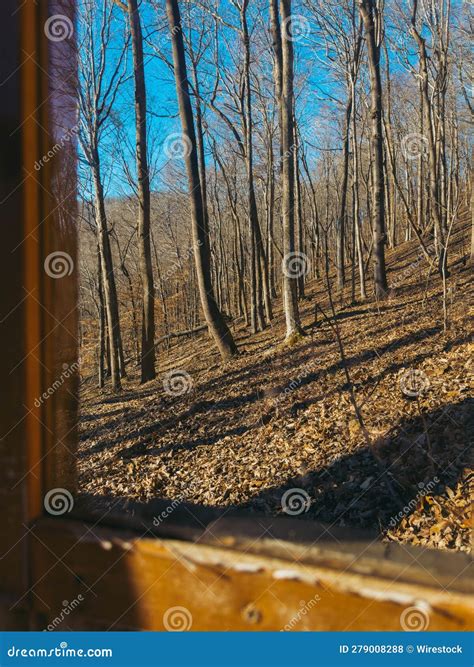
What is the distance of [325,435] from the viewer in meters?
3.74

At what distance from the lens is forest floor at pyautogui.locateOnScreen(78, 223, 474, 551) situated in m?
2.63

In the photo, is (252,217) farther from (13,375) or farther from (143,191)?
(13,375)

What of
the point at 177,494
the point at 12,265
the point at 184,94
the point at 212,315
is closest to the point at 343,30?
the point at 184,94

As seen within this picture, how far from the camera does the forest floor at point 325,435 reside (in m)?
2.63

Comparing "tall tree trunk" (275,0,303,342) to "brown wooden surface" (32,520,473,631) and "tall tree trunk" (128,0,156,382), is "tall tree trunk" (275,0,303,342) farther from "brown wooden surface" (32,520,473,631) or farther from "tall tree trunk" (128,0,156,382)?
"brown wooden surface" (32,520,473,631)

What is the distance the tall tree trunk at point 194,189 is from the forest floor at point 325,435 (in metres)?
0.79

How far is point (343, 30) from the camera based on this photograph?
533 inches

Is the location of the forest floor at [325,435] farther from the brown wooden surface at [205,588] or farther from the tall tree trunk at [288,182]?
the brown wooden surface at [205,588]

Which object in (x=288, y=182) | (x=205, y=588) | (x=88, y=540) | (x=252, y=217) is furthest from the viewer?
(x=252, y=217)

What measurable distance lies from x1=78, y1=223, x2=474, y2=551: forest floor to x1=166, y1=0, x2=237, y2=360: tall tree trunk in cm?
79

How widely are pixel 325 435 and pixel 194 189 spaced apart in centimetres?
525

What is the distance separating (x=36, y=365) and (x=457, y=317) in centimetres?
556

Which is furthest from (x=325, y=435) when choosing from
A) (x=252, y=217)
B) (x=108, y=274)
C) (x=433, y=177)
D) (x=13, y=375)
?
(x=252, y=217)

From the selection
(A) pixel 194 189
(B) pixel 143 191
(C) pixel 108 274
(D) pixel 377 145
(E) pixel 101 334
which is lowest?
(E) pixel 101 334
